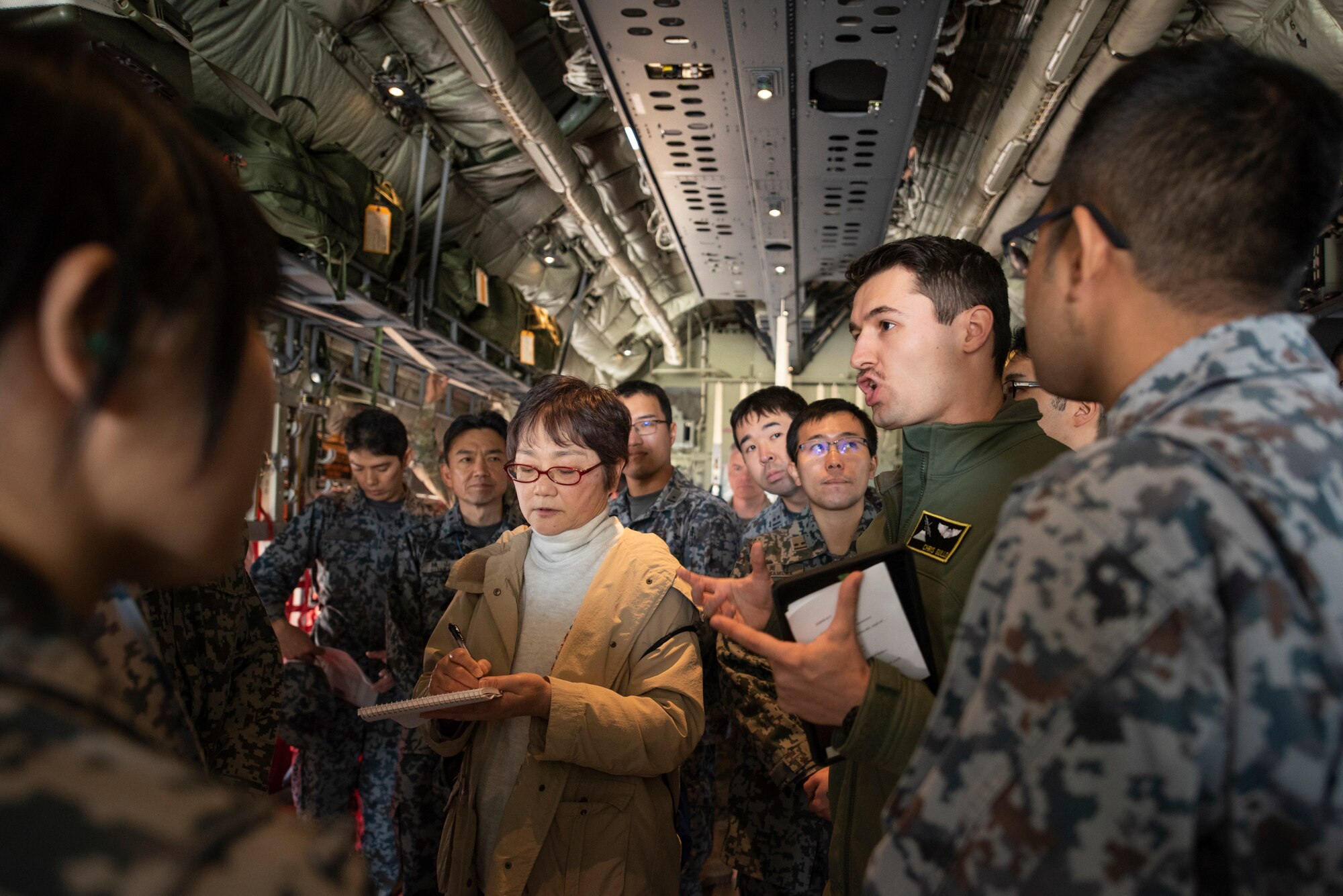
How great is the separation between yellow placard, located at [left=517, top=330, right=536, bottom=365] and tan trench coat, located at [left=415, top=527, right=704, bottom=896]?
158 inches

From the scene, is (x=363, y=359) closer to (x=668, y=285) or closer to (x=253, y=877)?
→ (x=668, y=285)

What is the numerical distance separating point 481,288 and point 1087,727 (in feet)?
16.0

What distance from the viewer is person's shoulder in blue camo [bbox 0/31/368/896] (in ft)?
1.42

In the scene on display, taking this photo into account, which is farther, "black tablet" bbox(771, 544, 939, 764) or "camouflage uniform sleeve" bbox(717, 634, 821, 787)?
"camouflage uniform sleeve" bbox(717, 634, 821, 787)

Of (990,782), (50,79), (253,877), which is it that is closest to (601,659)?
(990,782)

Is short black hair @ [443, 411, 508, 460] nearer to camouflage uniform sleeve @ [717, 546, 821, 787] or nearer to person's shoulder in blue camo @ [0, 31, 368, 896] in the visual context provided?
camouflage uniform sleeve @ [717, 546, 821, 787]

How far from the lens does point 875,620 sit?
3.61ft

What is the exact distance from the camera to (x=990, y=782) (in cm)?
66

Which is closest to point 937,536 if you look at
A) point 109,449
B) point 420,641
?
point 109,449

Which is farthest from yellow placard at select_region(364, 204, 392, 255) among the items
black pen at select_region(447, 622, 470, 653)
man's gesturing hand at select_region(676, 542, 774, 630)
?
man's gesturing hand at select_region(676, 542, 774, 630)

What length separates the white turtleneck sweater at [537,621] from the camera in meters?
1.76

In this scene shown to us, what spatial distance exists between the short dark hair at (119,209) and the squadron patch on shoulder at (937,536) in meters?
1.04

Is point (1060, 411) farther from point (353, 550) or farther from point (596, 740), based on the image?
point (353, 550)

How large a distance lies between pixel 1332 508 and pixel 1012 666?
28cm
